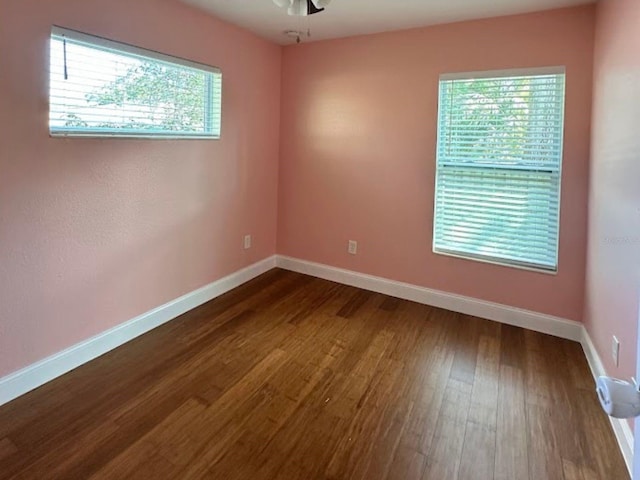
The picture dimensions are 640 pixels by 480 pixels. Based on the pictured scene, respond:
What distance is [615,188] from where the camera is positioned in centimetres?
205

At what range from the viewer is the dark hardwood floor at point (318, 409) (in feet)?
5.45

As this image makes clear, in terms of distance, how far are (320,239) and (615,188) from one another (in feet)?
8.07

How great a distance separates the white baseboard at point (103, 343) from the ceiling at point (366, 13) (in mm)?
2131

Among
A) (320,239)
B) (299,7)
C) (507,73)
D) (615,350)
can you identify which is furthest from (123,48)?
(615,350)

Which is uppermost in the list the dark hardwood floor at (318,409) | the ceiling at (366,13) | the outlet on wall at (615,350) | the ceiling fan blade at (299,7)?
the ceiling at (366,13)

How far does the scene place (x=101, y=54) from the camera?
2307 millimetres

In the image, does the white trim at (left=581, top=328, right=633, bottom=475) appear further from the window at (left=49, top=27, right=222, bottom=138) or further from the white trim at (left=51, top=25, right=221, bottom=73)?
the white trim at (left=51, top=25, right=221, bottom=73)

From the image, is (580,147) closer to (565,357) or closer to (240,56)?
(565,357)

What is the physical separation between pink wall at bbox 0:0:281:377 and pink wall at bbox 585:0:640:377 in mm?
2618

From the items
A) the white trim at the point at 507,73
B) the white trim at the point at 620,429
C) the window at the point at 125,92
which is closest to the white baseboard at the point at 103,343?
the window at the point at 125,92

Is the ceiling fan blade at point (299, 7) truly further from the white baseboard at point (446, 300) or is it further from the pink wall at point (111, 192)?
the white baseboard at point (446, 300)

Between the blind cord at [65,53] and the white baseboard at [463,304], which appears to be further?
the white baseboard at [463,304]

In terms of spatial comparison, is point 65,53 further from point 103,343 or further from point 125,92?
point 103,343

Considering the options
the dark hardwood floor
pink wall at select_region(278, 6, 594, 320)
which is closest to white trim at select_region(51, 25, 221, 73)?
pink wall at select_region(278, 6, 594, 320)
